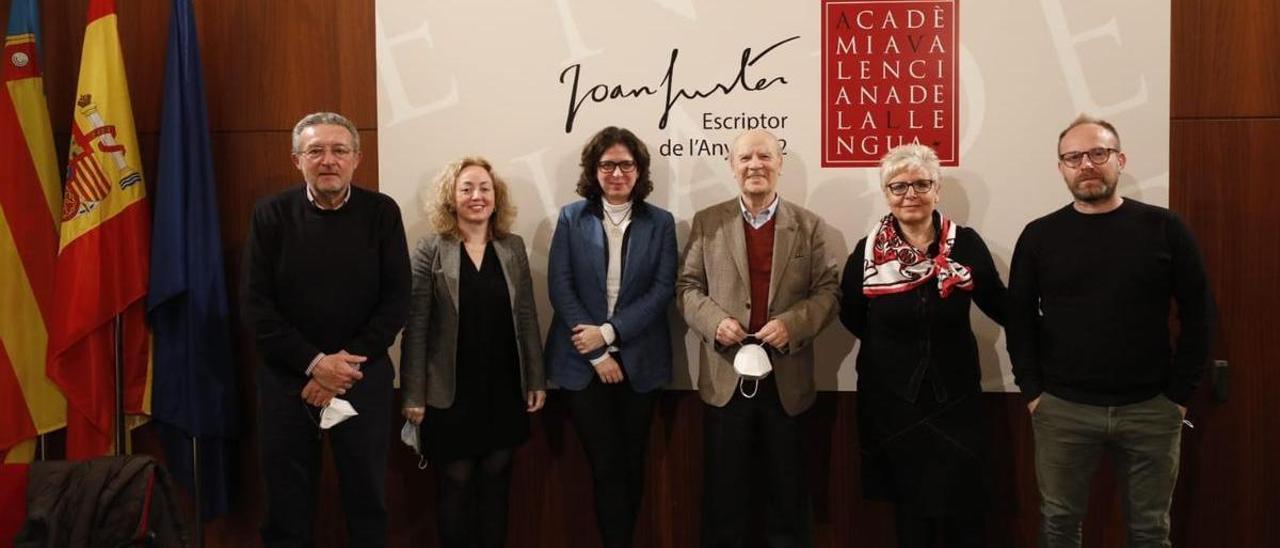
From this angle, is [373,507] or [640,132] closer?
[373,507]

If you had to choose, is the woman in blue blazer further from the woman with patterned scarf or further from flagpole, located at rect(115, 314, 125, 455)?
flagpole, located at rect(115, 314, 125, 455)

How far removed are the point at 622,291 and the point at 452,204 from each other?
0.68 metres

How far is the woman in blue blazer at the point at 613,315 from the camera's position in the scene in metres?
3.32

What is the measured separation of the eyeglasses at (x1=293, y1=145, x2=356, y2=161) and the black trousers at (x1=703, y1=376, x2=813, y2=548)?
1536 millimetres

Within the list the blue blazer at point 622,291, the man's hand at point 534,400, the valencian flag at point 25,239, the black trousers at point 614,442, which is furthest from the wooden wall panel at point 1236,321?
the valencian flag at point 25,239

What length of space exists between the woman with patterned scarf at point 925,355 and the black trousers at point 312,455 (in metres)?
1.67

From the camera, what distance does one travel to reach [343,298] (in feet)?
9.91

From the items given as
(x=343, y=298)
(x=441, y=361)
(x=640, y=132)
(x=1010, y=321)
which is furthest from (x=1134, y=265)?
(x=343, y=298)

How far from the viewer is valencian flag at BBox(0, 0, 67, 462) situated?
3.47m

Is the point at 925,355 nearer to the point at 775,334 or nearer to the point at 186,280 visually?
the point at 775,334

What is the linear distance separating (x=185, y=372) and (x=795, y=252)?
2.34 metres

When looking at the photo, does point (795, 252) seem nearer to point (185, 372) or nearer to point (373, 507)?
point (373, 507)

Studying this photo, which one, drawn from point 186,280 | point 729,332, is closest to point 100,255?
point 186,280

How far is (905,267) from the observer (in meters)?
3.05
